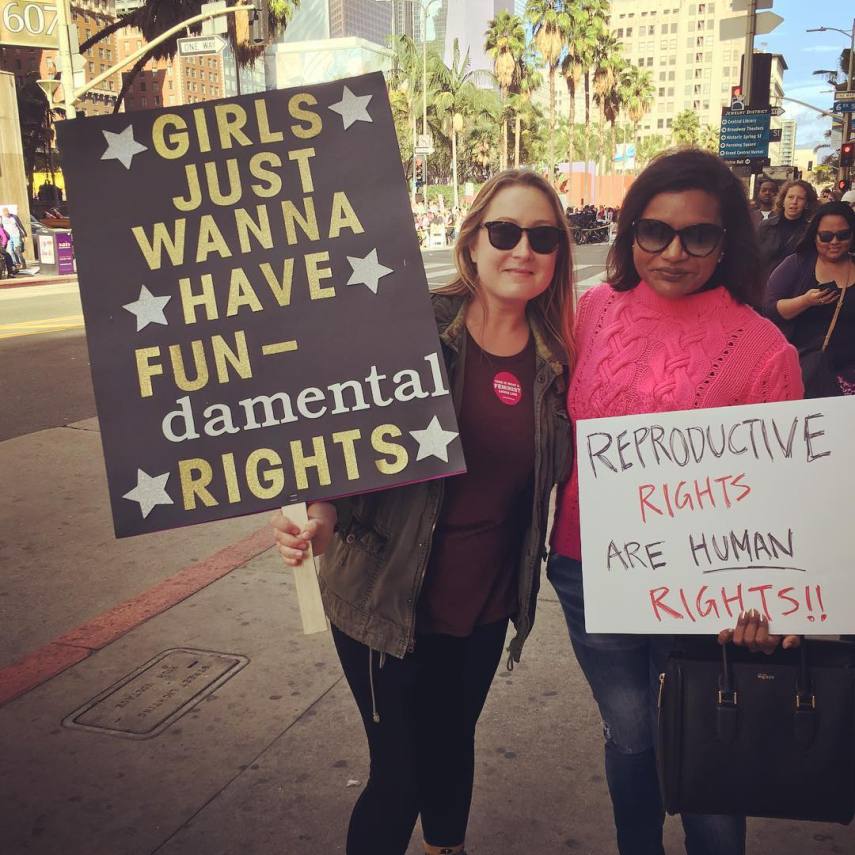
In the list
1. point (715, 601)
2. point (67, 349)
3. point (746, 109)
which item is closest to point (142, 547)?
point (715, 601)

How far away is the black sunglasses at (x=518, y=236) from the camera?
213 centimetres

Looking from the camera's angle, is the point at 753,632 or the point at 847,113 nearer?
the point at 753,632

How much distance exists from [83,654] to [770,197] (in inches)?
375

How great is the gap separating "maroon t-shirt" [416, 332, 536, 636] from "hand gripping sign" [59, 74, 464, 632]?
0.22m

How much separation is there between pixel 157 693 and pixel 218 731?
1.31 ft

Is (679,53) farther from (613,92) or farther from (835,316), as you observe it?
(835,316)

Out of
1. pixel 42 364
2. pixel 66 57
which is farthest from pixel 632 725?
pixel 66 57

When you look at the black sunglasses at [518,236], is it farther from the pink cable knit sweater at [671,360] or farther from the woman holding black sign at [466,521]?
the pink cable knit sweater at [671,360]

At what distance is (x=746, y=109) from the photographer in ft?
48.5

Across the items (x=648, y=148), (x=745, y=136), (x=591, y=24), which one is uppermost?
(x=591, y=24)

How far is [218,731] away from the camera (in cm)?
325

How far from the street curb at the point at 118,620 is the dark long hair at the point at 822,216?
142 inches

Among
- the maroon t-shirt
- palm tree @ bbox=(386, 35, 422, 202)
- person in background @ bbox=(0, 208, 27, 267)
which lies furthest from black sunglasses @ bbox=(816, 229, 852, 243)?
palm tree @ bbox=(386, 35, 422, 202)

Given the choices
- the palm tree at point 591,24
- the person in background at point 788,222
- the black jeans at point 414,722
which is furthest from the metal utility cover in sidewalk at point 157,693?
the palm tree at point 591,24
